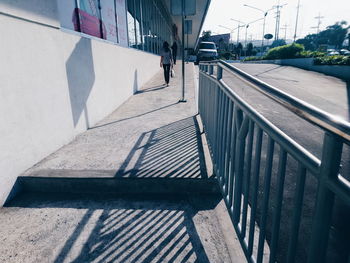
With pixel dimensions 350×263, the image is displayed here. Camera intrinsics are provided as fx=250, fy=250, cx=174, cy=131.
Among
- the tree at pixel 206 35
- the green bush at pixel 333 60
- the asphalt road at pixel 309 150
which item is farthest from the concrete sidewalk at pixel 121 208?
the tree at pixel 206 35

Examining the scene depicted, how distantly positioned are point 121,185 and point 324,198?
7.44 ft

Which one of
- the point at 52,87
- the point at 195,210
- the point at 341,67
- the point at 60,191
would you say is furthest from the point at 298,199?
the point at 341,67

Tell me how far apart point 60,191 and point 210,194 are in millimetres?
1741

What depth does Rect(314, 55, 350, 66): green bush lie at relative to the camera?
15641mm

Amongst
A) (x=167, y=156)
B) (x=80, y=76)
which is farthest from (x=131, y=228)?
(x=80, y=76)

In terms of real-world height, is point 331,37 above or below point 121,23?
above

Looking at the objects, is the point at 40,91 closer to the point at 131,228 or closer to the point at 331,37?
the point at 131,228

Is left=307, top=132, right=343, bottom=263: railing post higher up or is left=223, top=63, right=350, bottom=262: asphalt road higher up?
left=307, top=132, right=343, bottom=263: railing post

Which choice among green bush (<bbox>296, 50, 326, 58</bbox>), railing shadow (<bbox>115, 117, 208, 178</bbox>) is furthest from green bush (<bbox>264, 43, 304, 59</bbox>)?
railing shadow (<bbox>115, 117, 208, 178</bbox>)

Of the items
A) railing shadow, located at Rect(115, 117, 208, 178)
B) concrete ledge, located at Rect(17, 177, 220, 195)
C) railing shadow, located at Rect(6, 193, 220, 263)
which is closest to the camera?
railing shadow, located at Rect(6, 193, 220, 263)

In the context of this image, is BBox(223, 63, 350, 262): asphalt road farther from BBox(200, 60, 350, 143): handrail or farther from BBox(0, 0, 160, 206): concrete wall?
BBox(0, 0, 160, 206): concrete wall

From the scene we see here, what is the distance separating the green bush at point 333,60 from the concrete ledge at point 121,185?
16858 millimetres

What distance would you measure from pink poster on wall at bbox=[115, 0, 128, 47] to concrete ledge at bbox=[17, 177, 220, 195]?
5863 mm

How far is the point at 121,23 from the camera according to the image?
8.00 metres
